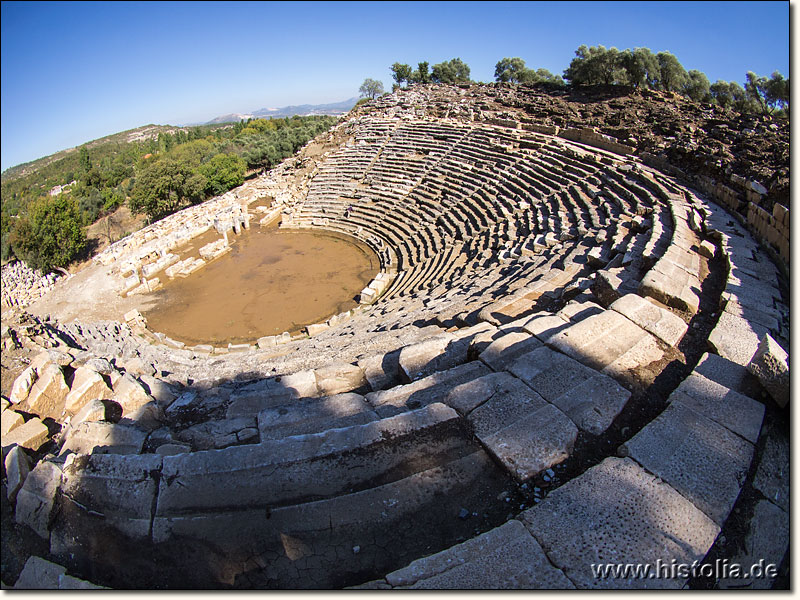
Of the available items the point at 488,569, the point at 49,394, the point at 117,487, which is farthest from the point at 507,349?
the point at 49,394

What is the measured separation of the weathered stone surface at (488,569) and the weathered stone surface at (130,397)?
4.67 m

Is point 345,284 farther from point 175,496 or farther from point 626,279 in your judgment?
point 175,496

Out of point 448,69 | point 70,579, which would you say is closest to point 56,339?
point 70,579

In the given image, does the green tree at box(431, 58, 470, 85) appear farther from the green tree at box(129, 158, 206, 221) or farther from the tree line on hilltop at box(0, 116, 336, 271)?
the green tree at box(129, 158, 206, 221)

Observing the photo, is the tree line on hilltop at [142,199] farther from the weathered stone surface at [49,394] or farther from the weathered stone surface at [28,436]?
the weathered stone surface at [28,436]

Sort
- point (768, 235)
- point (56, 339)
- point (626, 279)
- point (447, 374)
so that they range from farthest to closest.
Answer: point (56, 339) < point (768, 235) < point (626, 279) < point (447, 374)

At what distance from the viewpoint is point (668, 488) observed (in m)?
2.78

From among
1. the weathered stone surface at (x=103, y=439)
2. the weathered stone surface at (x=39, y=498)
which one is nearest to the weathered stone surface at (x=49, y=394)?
the weathered stone surface at (x=103, y=439)

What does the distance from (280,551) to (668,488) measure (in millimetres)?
2864

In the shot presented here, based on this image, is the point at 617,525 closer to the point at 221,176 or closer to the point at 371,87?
the point at 221,176

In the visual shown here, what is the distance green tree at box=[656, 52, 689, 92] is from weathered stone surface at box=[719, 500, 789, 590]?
42.1 m

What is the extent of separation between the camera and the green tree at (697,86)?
3362 cm

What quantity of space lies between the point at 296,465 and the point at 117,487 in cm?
149

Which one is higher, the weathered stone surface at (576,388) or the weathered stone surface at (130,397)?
the weathered stone surface at (576,388)
